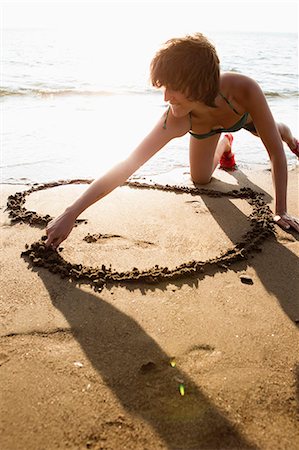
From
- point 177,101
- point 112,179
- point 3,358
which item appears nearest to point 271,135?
point 177,101

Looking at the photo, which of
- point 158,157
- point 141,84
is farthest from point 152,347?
point 141,84

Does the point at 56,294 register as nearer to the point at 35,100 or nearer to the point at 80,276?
the point at 80,276

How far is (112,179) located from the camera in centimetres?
284

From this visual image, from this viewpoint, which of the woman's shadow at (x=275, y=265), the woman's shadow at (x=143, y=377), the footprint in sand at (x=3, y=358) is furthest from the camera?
the woman's shadow at (x=275, y=265)

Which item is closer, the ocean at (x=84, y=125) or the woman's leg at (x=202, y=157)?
the woman's leg at (x=202, y=157)

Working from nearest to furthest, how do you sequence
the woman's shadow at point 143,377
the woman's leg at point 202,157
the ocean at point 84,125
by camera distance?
the woman's shadow at point 143,377
the woman's leg at point 202,157
the ocean at point 84,125

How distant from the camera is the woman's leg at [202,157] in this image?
13.8 ft

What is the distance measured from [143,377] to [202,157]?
9.41 ft

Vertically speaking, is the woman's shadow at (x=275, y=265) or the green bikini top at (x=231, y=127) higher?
the green bikini top at (x=231, y=127)

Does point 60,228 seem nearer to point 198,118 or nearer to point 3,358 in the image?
point 3,358


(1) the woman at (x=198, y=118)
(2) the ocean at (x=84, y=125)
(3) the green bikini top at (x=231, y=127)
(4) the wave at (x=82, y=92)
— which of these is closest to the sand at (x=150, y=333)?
(1) the woman at (x=198, y=118)

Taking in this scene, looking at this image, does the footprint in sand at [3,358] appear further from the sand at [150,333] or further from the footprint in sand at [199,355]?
the footprint in sand at [199,355]

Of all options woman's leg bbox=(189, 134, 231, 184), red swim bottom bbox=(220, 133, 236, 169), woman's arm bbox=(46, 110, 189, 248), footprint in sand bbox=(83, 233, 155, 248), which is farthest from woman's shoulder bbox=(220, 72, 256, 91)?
red swim bottom bbox=(220, 133, 236, 169)

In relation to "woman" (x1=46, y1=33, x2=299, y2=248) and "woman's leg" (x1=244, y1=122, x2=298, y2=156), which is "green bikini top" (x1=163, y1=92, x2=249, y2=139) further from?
"woman's leg" (x1=244, y1=122, x2=298, y2=156)
